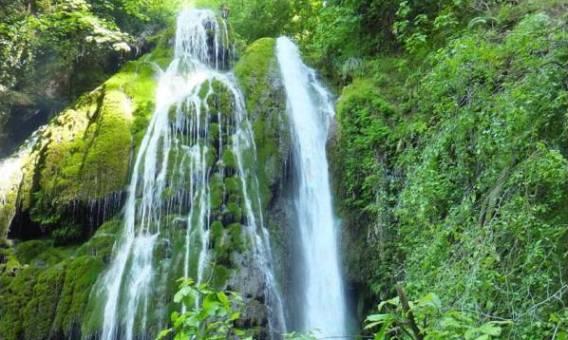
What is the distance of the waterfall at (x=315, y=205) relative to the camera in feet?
24.7

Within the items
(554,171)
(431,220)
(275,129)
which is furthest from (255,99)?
(554,171)

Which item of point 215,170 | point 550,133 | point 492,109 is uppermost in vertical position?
point 215,170

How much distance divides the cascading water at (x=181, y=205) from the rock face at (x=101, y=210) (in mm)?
39

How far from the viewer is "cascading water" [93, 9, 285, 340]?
6.95 meters

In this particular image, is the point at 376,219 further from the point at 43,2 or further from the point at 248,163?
the point at 43,2

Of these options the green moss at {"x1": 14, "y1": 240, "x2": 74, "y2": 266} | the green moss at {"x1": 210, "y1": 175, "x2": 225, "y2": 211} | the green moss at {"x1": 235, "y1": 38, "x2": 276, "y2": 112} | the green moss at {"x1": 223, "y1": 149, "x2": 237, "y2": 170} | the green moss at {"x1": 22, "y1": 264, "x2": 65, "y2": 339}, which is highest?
the green moss at {"x1": 235, "y1": 38, "x2": 276, "y2": 112}

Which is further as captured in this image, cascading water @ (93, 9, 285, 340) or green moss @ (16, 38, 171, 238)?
green moss @ (16, 38, 171, 238)

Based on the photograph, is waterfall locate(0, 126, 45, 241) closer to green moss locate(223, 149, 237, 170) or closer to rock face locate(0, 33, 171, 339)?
rock face locate(0, 33, 171, 339)

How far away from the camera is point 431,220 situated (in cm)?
523

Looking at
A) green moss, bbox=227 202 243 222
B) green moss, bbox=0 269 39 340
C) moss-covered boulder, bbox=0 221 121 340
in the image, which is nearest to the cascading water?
green moss, bbox=227 202 243 222

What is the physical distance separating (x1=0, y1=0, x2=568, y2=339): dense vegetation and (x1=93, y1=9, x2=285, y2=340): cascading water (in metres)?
0.47

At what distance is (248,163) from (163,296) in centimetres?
259

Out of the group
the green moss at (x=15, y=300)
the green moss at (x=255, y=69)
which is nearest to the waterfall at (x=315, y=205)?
the green moss at (x=255, y=69)

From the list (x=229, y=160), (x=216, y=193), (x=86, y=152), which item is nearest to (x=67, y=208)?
(x=86, y=152)
